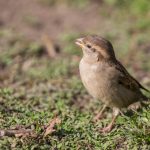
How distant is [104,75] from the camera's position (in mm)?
8125

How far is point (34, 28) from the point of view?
13062 mm

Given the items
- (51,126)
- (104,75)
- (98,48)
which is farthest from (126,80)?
(51,126)

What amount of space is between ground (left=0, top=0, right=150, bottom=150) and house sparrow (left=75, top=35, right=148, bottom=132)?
31cm

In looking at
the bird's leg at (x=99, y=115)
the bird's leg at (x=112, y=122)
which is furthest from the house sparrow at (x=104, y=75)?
the bird's leg at (x=99, y=115)

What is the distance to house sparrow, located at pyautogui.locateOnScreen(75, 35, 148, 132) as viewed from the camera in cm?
812

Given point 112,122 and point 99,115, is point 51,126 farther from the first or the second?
point 99,115

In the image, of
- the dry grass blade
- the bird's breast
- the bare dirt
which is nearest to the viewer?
the dry grass blade

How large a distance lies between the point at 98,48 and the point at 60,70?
2731mm

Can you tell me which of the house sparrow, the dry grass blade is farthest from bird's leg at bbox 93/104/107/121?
the dry grass blade

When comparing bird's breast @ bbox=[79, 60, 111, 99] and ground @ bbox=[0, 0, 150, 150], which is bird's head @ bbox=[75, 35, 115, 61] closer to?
bird's breast @ bbox=[79, 60, 111, 99]

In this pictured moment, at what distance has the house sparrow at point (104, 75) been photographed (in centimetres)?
812

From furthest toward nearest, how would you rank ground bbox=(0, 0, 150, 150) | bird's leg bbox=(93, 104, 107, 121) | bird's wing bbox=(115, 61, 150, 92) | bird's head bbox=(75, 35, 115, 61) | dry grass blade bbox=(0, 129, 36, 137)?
bird's leg bbox=(93, 104, 107, 121) → bird's wing bbox=(115, 61, 150, 92) → bird's head bbox=(75, 35, 115, 61) → ground bbox=(0, 0, 150, 150) → dry grass blade bbox=(0, 129, 36, 137)

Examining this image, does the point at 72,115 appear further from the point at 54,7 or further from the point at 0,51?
the point at 54,7

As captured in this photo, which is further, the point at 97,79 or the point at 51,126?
the point at 97,79
